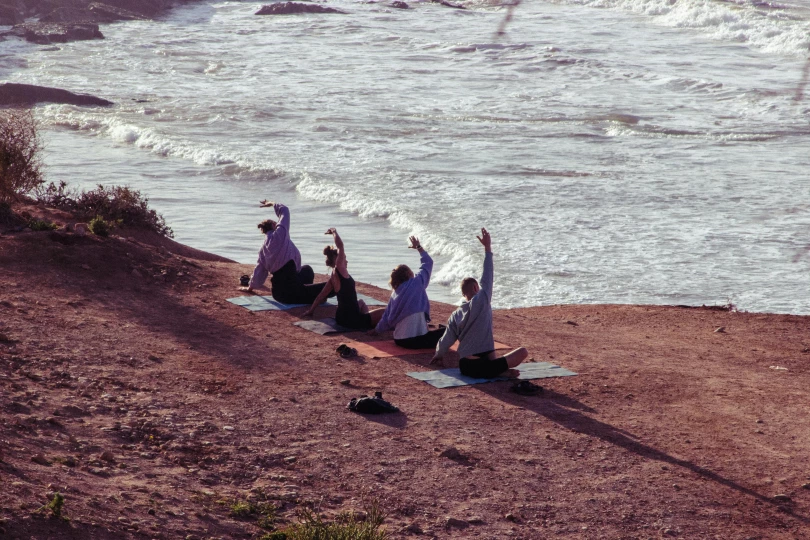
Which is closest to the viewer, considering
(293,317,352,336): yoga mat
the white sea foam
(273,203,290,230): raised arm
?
(293,317,352,336): yoga mat

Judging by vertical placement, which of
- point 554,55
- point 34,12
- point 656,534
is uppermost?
point 34,12

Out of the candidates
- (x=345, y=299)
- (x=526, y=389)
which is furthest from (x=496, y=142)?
(x=526, y=389)

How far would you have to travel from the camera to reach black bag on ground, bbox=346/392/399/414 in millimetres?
6719

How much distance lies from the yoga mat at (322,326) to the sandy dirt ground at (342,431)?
0.14 meters

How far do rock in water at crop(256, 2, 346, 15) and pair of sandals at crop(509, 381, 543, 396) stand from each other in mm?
51294

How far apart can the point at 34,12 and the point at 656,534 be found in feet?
182

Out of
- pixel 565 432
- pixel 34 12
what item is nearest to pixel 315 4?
pixel 34 12

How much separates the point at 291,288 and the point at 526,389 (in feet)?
11.7

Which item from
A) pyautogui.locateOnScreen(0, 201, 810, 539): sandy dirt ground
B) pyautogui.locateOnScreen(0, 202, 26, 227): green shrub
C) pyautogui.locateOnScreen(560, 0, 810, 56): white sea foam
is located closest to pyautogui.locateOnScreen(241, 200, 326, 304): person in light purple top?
pyautogui.locateOnScreen(0, 201, 810, 539): sandy dirt ground

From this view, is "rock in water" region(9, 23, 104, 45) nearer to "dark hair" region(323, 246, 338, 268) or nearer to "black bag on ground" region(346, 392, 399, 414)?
"dark hair" region(323, 246, 338, 268)

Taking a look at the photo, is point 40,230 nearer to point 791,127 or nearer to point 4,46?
point 791,127

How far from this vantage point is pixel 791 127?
26328 millimetres

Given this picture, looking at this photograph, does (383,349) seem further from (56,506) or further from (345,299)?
(56,506)

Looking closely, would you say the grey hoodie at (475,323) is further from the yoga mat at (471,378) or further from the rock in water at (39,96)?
the rock in water at (39,96)
